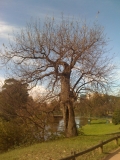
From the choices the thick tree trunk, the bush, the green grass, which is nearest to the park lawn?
the bush

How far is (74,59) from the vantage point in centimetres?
2033

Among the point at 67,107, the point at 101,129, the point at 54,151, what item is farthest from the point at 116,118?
the point at 54,151

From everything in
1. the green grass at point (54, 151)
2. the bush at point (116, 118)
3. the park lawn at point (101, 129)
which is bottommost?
the park lawn at point (101, 129)

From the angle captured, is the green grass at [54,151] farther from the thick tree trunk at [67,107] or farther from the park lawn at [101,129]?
the park lawn at [101,129]

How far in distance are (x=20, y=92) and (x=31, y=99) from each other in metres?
1.26

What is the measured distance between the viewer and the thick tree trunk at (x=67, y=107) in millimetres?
20750

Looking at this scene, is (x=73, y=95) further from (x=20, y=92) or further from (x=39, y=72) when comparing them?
(x=20, y=92)

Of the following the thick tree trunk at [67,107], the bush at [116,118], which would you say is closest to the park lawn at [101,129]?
the bush at [116,118]

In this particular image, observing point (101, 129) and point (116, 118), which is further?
point (116, 118)

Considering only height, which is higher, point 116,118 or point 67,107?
point 67,107

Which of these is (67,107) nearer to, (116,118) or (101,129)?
(101,129)

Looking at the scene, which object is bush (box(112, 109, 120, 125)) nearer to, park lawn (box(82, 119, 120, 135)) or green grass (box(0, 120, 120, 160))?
park lawn (box(82, 119, 120, 135))

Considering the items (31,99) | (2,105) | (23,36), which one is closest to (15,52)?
(23,36)

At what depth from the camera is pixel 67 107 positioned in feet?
70.8
